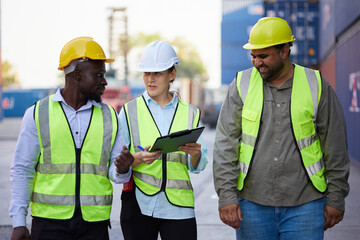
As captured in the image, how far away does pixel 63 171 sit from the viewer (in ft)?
10.00

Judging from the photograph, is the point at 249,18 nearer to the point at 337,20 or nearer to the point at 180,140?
the point at 337,20

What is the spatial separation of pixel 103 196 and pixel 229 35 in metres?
54.2

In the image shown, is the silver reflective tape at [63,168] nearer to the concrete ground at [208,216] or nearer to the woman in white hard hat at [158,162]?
the woman in white hard hat at [158,162]

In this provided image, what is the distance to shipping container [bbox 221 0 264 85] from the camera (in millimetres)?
52531

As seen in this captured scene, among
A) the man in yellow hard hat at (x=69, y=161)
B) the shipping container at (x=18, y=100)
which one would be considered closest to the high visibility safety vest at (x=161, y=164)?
the man in yellow hard hat at (x=69, y=161)

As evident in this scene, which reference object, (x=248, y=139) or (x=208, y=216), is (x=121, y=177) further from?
(x=208, y=216)

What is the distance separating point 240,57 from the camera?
174 ft

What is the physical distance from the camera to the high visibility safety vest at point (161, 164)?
139 inches

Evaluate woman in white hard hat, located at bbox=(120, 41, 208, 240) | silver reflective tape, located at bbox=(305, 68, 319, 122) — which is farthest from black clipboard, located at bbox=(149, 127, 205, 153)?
silver reflective tape, located at bbox=(305, 68, 319, 122)

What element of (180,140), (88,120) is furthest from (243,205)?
(88,120)

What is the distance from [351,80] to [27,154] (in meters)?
13.0

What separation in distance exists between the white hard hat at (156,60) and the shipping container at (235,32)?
46.8m

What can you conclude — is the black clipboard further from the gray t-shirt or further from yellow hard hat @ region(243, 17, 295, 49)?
yellow hard hat @ region(243, 17, 295, 49)

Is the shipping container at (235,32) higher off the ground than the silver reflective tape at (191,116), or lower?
higher
